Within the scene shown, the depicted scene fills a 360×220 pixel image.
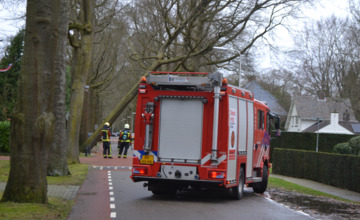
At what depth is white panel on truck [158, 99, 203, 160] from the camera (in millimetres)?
14156

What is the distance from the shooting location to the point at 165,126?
1435cm

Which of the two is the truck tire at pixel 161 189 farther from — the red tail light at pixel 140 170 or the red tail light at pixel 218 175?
the red tail light at pixel 218 175

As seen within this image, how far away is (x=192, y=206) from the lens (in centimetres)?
1342

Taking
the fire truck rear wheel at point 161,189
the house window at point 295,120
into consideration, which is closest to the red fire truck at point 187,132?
the fire truck rear wheel at point 161,189

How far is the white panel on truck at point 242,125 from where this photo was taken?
1518 cm

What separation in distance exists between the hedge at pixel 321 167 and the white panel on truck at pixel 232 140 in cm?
879

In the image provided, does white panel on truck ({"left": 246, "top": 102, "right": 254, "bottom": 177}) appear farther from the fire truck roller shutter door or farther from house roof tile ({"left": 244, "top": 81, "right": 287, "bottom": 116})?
house roof tile ({"left": 244, "top": 81, "right": 287, "bottom": 116})

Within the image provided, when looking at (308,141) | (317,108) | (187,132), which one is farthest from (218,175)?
(317,108)

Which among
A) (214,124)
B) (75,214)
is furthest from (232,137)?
(75,214)

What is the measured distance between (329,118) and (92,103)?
3920cm

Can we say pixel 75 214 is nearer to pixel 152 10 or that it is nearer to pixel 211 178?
pixel 211 178

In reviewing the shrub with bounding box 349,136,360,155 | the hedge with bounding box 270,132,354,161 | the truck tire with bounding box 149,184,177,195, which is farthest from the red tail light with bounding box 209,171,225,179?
the hedge with bounding box 270,132,354,161

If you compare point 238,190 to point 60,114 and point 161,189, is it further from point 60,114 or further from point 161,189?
point 60,114

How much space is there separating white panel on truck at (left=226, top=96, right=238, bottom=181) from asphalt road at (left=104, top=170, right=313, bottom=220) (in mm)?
776
